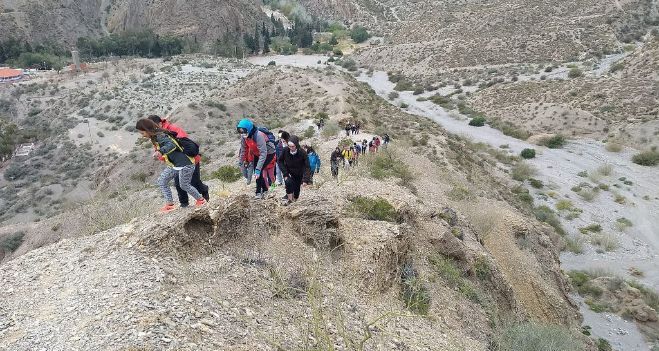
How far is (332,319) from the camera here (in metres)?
5.95

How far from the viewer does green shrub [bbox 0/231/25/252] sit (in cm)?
2177

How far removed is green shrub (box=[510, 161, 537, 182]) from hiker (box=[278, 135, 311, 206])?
98.8 ft

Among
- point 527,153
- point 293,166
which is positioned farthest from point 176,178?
point 527,153

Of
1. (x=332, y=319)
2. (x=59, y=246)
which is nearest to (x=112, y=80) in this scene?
Result: (x=59, y=246)

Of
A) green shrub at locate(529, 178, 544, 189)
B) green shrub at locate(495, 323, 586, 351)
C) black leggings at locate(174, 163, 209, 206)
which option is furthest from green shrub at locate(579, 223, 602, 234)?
black leggings at locate(174, 163, 209, 206)

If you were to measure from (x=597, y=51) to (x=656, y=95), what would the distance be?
18286 millimetres

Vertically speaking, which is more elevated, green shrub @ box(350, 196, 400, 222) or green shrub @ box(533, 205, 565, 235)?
green shrub @ box(350, 196, 400, 222)

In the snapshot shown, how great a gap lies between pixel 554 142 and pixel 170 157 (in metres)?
43.1

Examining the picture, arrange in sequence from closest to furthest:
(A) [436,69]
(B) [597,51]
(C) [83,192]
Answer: (C) [83,192] → (B) [597,51] → (A) [436,69]

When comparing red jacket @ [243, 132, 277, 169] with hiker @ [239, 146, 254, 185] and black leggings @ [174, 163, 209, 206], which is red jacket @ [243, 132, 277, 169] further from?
black leggings @ [174, 163, 209, 206]

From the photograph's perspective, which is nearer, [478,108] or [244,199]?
[244,199]

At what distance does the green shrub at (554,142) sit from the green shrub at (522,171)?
7386 mm

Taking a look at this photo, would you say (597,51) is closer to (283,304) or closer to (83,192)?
(83,192)

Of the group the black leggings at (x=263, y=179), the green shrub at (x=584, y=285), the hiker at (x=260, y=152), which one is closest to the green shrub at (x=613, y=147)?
the green shrub at (x=584, y=285)
